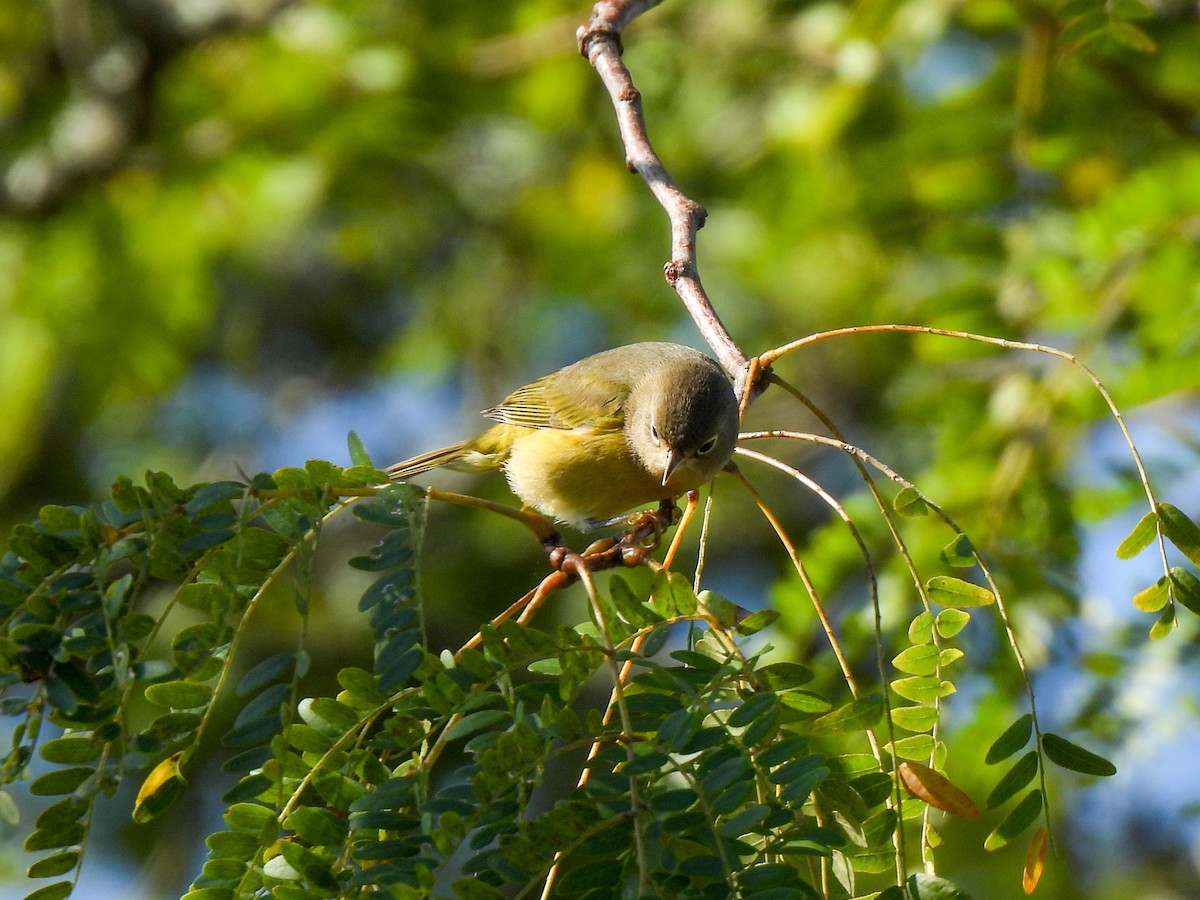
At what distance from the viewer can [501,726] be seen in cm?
191

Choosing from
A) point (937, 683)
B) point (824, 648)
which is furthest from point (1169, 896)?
point (937, 683)

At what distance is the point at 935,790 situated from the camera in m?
2.02

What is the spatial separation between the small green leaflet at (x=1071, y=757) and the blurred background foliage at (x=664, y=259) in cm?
131

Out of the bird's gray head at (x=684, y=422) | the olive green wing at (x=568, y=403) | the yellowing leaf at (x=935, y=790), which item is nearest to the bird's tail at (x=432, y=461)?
the olive green wing at (x=568, y=403)

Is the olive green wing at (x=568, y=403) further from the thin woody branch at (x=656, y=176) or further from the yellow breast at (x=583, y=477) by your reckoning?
the thin woody branch at (x=656, y=176)

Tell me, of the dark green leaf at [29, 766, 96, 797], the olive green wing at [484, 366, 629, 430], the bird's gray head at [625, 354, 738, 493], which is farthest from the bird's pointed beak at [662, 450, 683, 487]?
the dark green leaf at [29, 766, 96, 797]

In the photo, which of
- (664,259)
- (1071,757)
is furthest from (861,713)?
(664,259)

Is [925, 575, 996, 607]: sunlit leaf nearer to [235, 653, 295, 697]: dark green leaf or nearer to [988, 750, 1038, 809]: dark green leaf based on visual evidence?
[988, 750, 1038, 809]: dark green leaf

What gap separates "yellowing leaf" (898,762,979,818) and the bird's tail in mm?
3129

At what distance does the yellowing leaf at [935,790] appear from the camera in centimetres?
201

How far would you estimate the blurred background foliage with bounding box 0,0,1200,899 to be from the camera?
3955 millimetres

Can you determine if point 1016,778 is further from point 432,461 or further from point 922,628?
point 432,461

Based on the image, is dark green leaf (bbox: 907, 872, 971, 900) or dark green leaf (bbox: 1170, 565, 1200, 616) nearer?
dark green leaf (bbox: 907, 872, 971, 900)

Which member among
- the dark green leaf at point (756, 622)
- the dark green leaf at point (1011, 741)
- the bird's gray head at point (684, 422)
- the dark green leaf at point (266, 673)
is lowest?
the dark green leaf at point (1011, 741)
